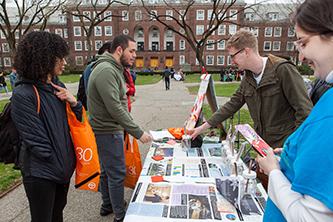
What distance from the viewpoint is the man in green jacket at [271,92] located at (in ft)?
6.67

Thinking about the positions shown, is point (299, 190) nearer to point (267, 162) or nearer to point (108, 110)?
point (267, 162)

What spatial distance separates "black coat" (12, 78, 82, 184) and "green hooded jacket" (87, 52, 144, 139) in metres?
0.50

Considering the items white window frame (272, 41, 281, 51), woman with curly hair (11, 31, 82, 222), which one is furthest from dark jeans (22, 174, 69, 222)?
white window frame (272, 41, 281, 51)

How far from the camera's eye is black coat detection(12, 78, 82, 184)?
1.57 metres

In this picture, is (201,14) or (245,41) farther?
(201,14)

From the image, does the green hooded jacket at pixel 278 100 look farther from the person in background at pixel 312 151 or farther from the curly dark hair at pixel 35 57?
the curly dark hair at pixel 35 57

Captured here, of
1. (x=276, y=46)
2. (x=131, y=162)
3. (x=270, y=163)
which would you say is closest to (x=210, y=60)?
(x=276, y=46)

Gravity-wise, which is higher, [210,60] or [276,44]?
[276,44]

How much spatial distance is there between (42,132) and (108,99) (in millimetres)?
735

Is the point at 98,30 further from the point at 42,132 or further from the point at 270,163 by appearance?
the point at 270,163

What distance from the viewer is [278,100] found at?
216 cm

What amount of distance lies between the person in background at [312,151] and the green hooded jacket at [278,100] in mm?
1243

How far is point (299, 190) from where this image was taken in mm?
740

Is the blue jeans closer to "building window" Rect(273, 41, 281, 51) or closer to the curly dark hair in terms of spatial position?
the curly dark hair
